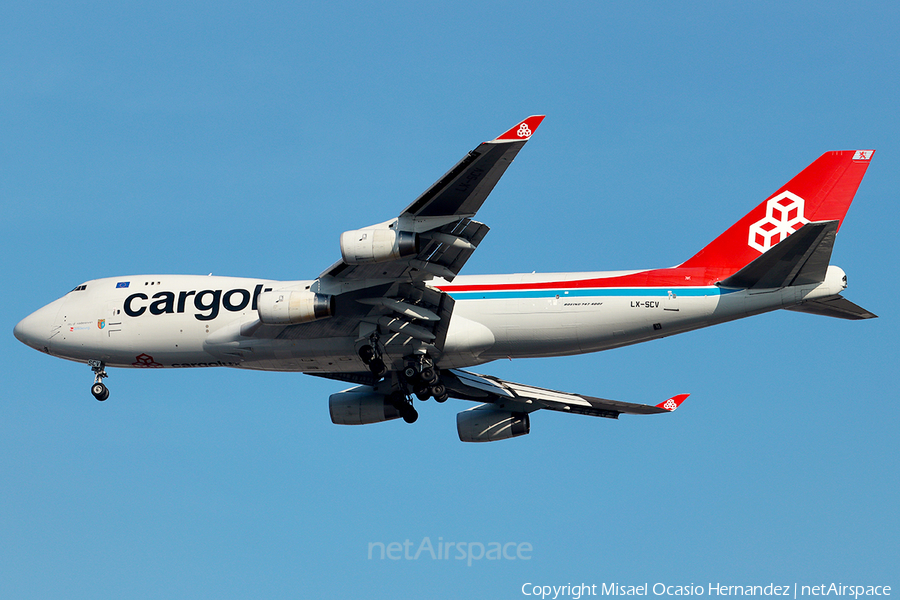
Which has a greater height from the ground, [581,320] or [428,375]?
[581,320]

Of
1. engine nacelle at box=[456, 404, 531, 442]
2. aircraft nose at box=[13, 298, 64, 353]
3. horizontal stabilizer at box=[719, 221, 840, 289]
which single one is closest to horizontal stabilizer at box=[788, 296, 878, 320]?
horizontal stabilizer at box=[719, 221, 840, 289]

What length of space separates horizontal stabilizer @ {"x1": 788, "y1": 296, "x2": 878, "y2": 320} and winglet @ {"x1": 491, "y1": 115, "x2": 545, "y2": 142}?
10439mm

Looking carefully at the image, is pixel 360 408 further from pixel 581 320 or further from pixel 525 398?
pixel 581 320

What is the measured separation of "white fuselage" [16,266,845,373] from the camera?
27719 mm

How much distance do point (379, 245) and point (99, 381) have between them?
13.6 m

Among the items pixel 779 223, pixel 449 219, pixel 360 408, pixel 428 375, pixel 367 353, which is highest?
pixel 779 223

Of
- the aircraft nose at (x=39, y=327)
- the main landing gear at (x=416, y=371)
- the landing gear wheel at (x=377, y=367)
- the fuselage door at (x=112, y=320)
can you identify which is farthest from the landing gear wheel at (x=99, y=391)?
the landing gear wheel at (x=377, y=367)

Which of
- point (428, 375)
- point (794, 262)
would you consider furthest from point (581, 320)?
point (794, 262)

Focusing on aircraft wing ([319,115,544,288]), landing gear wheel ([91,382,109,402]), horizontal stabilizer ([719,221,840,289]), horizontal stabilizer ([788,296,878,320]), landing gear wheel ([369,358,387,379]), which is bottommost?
horizontal stabilizer ([788,296,878,320])

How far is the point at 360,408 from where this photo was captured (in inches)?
1309

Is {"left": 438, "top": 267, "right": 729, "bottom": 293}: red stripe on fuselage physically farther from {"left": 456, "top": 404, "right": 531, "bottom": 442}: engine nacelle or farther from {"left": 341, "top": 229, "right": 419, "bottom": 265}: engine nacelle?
{"left": 456, "top": 404, "right": 531, "bottom": 442}: engine nacelle

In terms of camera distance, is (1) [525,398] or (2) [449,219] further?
(1) [525,398]

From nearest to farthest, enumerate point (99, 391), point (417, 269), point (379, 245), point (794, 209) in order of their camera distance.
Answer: point (379, 245) < point (417, 269) < point (794, 209) < point (99, 391)

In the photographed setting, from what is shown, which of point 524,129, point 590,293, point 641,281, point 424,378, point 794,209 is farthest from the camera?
point 794,209
